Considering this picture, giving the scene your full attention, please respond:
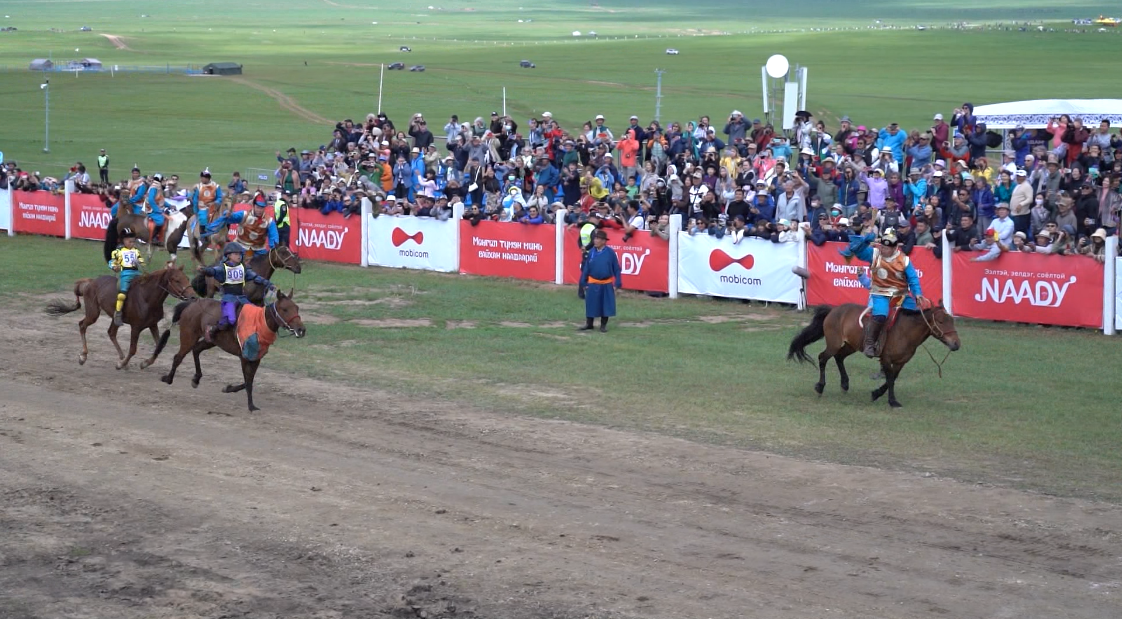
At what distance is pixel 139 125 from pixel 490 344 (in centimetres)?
4278

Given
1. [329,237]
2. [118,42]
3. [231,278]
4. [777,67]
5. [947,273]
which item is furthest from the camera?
[118,42]

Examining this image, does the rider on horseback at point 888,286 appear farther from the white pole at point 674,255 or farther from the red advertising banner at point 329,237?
the red advertising banner at point 329,237

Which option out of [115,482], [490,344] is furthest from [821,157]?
[115,482]

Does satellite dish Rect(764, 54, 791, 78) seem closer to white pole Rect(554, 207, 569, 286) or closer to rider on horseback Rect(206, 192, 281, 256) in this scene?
white pole Rect(554, 207, 569, 286)

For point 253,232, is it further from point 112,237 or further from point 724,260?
point 724,260

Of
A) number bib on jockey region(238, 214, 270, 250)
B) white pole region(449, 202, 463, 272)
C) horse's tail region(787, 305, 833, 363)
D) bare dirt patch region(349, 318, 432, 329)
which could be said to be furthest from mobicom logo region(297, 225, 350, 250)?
horse's tail region(787, 305, 833, 363)

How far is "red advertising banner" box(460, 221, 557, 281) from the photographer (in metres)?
24.8

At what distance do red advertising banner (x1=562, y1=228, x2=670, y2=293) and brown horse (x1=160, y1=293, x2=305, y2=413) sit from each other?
9612mm

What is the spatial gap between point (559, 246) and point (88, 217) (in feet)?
44.0

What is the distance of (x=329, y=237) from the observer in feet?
92.0

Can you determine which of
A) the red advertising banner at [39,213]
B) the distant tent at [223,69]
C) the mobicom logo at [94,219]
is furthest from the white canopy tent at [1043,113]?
the distant tent at [223,69]

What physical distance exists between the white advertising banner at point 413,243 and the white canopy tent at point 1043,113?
12.1m

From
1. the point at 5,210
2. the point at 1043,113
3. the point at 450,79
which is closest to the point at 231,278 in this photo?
the point at 1043,113

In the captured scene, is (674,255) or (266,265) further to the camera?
(674,255)
